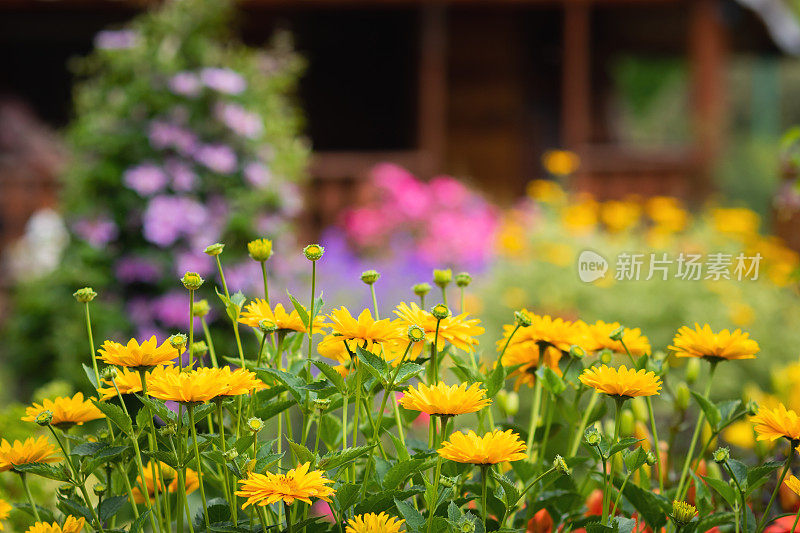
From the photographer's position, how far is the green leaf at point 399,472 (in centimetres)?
85

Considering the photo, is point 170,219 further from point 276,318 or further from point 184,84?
point 276,318

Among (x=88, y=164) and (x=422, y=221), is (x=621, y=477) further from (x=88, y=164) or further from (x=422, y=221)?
(x=422, y=221)

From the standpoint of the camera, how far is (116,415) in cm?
84

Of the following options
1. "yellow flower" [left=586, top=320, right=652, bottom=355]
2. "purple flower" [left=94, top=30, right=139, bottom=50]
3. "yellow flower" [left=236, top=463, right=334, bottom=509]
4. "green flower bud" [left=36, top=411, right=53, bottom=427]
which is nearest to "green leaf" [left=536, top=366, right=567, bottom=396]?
"yellow flower" [left=586, top=320, right=652, bottom=355]

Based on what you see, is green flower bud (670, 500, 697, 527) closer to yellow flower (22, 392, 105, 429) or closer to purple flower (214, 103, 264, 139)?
yellow flower (22, 392, 105, 429)

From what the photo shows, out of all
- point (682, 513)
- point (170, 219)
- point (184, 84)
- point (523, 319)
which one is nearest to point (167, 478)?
point (523, 319)

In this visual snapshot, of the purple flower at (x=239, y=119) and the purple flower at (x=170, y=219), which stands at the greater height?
the purple flower at (x=239, y=119)

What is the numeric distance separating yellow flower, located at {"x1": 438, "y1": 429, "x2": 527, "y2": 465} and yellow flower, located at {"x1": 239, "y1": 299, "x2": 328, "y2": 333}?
0.21 metres

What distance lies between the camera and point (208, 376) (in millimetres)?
782

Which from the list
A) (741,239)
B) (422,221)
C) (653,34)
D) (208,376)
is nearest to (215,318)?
(208,376)

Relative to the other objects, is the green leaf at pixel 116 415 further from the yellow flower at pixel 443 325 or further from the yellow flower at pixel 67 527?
the yellow flower at pixel 443 325

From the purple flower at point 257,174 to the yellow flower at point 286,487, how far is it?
2.25 metres

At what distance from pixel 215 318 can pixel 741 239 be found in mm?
2740

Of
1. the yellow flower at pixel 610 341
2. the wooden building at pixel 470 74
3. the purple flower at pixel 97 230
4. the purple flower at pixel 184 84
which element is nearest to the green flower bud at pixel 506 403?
the yellow flower at pixel 610 341
